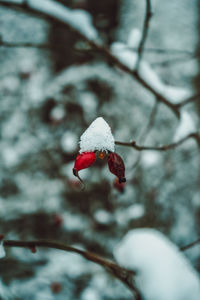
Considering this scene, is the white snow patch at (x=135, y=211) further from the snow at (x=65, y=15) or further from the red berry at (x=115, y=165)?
the red berry at (x=115, y=165)

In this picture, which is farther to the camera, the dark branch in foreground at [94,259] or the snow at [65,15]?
the snow at [65,15]

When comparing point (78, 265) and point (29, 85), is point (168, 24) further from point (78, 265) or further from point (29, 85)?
point (78, 265)

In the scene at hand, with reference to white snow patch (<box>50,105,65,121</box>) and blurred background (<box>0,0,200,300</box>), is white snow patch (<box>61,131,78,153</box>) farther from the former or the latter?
white snow patch (<box>50,105,65,121</box>)

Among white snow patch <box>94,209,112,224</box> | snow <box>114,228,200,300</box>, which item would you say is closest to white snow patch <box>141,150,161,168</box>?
white snow patch <box>94,209,112,224</box>

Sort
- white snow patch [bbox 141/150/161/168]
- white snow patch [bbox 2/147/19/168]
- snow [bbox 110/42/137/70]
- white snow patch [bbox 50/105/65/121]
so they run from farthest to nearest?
white snow patch [bbox 50/105/65/121] < white snow patch [bbox 141/150/161/168] < white snow patch [bbox 2/147/19/168] < snow [bbox 110/42/137/70]

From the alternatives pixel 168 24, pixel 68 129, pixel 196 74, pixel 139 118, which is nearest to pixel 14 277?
pixel 68 129

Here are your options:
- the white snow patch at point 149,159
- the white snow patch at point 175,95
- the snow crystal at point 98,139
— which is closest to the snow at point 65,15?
the white snow patch at point 175,95
